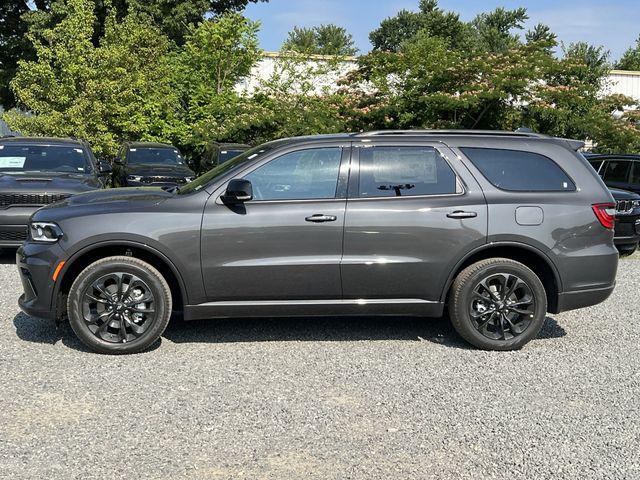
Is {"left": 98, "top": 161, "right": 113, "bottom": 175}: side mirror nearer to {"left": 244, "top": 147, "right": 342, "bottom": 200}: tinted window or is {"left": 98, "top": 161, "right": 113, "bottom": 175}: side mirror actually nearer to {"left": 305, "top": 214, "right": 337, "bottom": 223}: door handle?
{"left": 244, "top": 147, "right": 342, "bottom": 200}: tinted window

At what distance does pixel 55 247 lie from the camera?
5160mm

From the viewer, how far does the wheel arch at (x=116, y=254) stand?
16.9ft

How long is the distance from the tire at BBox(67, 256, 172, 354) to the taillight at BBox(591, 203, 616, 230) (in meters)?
3.59

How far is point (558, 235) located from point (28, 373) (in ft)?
14.0

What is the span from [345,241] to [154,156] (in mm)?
12234

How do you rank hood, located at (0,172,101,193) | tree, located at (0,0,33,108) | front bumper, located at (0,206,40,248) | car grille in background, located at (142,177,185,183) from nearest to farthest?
front bumper, located at (0,206,40,248) → hood, located at (0,172,101,193) → car grille in background, located at (142,177,185,183) → tree, located at (0,0,33,108)

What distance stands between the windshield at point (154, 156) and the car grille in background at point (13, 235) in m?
7.73

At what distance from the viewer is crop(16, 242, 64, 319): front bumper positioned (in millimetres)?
5145

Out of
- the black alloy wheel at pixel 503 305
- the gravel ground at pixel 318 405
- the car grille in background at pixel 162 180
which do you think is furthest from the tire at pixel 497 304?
the car grille in background at pixel 162 180

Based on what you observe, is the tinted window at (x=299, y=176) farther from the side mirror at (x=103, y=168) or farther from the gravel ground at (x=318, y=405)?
the side mirror at (x=103, y=168)

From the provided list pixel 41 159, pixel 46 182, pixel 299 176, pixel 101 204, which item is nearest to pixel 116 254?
pixel 101 204

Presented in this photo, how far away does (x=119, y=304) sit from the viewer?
517cm

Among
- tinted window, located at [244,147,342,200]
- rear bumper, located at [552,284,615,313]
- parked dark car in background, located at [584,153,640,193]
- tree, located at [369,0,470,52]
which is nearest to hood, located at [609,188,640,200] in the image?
parked dark car in background, located at [584,153,640,193]

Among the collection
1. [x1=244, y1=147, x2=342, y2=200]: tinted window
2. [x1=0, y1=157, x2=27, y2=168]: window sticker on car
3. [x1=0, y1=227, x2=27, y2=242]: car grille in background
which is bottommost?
[x1=0, y1=227, x2=27, y2=242]: car grille in background
